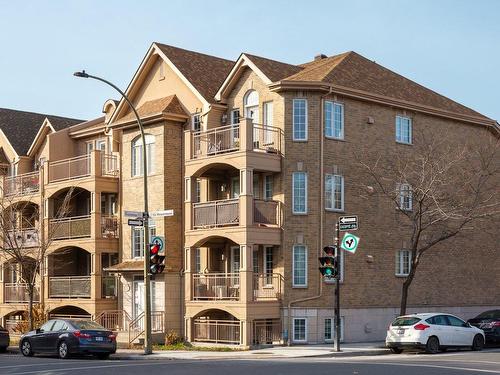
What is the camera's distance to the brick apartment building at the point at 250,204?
113ft

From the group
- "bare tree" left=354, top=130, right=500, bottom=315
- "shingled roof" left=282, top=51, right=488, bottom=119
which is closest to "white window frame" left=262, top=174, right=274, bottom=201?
"bare tree" left=354, top=130, right=500, bottom=315

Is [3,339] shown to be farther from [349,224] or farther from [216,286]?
[349,224]

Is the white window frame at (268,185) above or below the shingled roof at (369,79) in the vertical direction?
below

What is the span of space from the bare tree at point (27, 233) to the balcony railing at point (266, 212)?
11.4 m

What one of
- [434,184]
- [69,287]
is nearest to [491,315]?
[434,184]

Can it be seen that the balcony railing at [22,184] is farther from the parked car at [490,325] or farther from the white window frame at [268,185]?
the parked car at [490,325]

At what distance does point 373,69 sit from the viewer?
40.1m

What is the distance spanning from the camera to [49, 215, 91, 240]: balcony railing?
41594 millimetres

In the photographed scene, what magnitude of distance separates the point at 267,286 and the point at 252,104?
744cm

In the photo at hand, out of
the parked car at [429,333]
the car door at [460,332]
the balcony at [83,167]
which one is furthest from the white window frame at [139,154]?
the car door at [460,332]

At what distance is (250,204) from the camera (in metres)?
33.6

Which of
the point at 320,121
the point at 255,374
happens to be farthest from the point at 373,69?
the point at 255,374

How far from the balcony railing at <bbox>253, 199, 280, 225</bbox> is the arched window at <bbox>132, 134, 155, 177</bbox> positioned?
247 inches

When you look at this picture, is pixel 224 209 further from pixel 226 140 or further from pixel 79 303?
pixel 79 303
